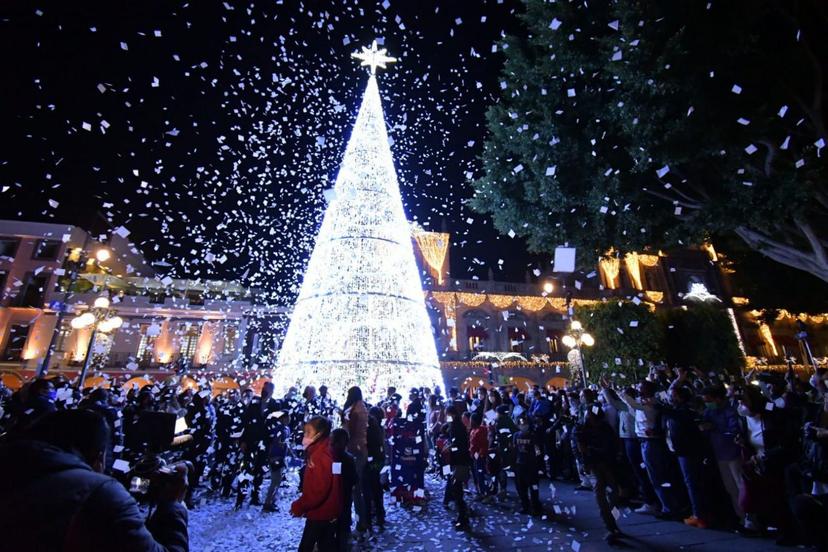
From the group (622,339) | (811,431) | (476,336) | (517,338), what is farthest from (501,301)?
(811,431)

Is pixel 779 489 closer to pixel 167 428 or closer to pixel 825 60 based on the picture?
pixel 167 428

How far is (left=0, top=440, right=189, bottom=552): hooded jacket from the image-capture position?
131 centimetres

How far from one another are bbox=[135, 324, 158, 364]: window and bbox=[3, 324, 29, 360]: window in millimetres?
6599

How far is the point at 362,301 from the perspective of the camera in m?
10.7

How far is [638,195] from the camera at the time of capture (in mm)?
8867

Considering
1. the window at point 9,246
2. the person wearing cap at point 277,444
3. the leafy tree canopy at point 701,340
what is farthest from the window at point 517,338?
the window at point 9,246

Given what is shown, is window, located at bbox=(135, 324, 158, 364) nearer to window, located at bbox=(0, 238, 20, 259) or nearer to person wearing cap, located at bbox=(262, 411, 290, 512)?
window, located at bbox=(0, 238, 20, 259)

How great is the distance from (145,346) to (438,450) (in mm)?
27626

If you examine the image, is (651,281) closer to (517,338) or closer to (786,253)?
(517,338)

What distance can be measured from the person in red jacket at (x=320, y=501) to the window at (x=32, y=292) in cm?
3339

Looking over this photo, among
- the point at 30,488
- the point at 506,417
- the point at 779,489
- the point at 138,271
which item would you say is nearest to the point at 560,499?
the point at 506,417

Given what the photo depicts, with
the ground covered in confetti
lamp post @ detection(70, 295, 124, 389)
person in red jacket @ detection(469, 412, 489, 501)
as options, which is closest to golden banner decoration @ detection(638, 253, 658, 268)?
person in red jacket @ detection(469, 412, 489, 501)

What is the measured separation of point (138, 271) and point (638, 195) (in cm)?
4024

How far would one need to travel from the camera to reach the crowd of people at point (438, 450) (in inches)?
63.1
